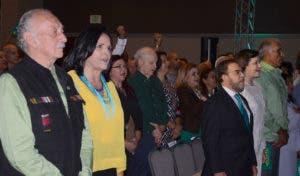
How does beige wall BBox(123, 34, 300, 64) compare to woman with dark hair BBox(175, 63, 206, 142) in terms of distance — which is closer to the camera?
woman with dark hair BBox(175, 63, 206, 142)

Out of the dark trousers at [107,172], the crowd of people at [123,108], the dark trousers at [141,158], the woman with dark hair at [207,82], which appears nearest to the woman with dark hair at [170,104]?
the crowd of people at [123,108]

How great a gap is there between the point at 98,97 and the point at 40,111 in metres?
0.66

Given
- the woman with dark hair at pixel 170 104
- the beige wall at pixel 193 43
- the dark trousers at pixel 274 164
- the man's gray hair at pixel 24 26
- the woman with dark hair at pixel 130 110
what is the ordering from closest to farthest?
the man's gray hair at pixel 24 26 → the woman with dark hair at pixel 130 110 → the dark trousers at pixel 274 164 → the woman with dark hair at pixel 170 104 → the beige wall at pixel 193 43

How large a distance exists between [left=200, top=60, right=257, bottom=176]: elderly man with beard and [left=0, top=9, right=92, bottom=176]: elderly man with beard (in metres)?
1.61

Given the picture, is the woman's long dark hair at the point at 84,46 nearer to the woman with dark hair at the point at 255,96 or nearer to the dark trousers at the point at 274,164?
the woman with dark hair at the point at 255,96

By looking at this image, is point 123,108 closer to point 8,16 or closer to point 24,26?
point 24,26

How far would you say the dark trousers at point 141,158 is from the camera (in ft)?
16.5

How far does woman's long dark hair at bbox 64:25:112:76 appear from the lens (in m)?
2.99

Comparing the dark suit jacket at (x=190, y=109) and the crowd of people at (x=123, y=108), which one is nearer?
the crowd of people at (x=123, y=108)

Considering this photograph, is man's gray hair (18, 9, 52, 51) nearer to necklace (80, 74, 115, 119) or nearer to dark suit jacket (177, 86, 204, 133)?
necklace (80, 74, 115, 119)

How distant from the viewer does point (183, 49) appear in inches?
545

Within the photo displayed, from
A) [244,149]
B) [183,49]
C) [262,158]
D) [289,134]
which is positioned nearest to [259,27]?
[183,49]

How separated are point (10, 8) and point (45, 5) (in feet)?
4.25

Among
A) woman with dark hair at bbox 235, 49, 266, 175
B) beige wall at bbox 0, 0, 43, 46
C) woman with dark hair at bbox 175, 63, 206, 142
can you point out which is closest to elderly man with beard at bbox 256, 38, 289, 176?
woman with dark hair at bbox 235, 49, 266, 175
